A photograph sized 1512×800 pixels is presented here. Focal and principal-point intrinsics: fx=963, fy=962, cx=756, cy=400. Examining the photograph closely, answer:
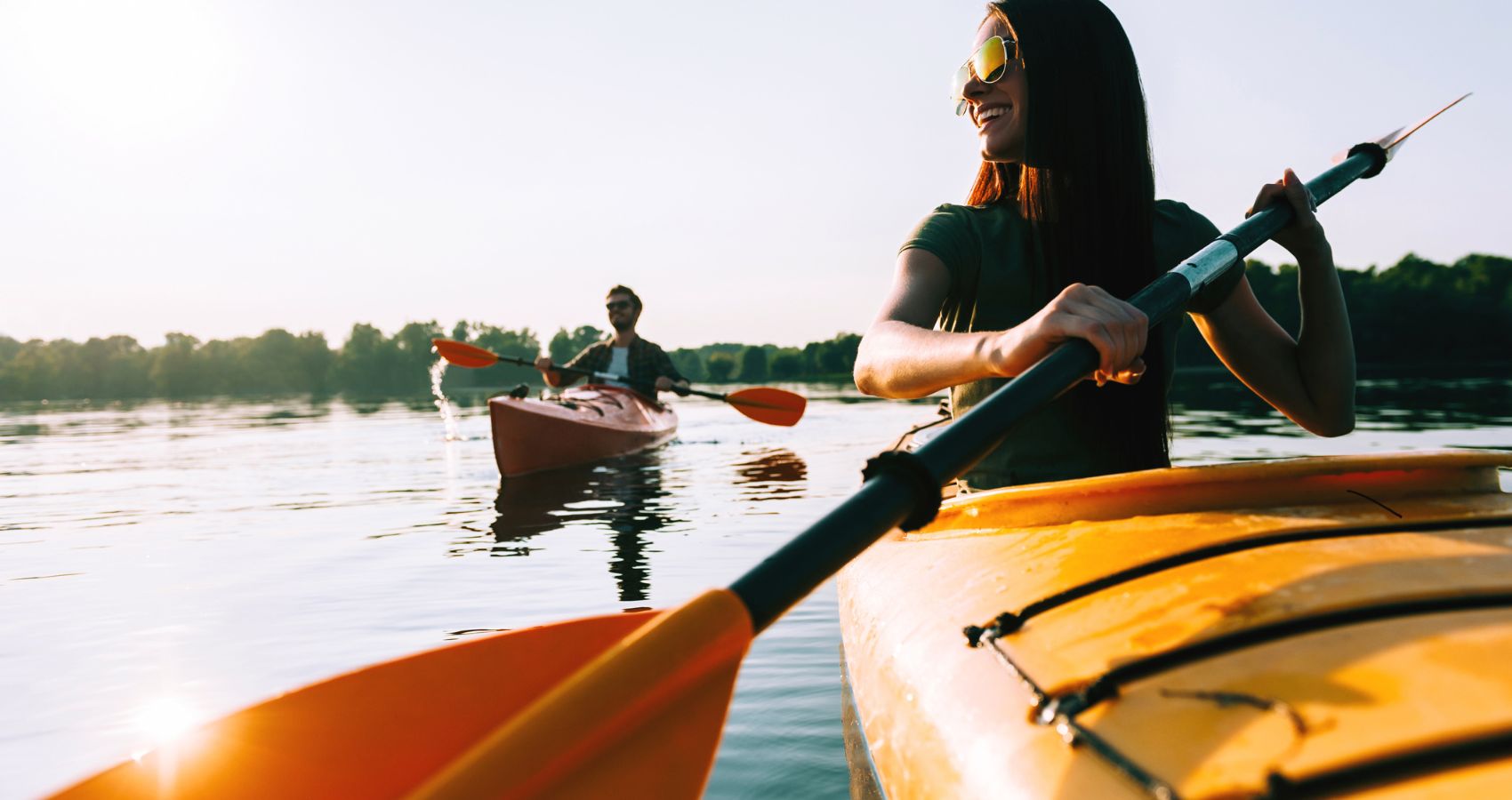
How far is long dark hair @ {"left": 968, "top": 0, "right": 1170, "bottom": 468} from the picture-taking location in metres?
2.32

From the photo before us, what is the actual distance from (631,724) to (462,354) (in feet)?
34.9

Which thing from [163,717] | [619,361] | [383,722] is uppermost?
[619,361]

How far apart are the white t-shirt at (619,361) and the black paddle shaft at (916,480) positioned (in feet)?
38.4

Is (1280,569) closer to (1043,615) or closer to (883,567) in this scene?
(1043,615)

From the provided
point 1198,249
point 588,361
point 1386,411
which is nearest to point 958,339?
point 1198,249

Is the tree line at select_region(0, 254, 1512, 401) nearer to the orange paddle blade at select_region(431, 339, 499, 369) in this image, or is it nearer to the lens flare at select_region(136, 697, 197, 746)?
the orange paddle blade at select_region(431, 339, 499, 369)

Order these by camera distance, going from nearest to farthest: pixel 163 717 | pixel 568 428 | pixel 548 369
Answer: pixel 163 717, pixel 568 428, pixel 548 369

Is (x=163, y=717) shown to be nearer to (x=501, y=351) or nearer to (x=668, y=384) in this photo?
(x=668, y=384)

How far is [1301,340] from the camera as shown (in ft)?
8.11

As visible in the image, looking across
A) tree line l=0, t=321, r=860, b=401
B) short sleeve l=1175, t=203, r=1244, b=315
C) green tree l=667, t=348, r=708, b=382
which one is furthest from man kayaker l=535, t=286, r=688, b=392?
green tree l=667, t=348, r=708, b=382

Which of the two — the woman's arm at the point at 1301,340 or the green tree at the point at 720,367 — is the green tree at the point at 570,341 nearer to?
the green tree at the point at 720,367

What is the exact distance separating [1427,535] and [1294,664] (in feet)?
1.84

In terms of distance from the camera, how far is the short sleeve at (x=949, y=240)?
2.19 meters

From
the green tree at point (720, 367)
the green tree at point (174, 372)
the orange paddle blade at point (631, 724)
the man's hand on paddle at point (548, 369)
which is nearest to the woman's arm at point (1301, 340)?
the orange paddle blade at point (631, 724)
